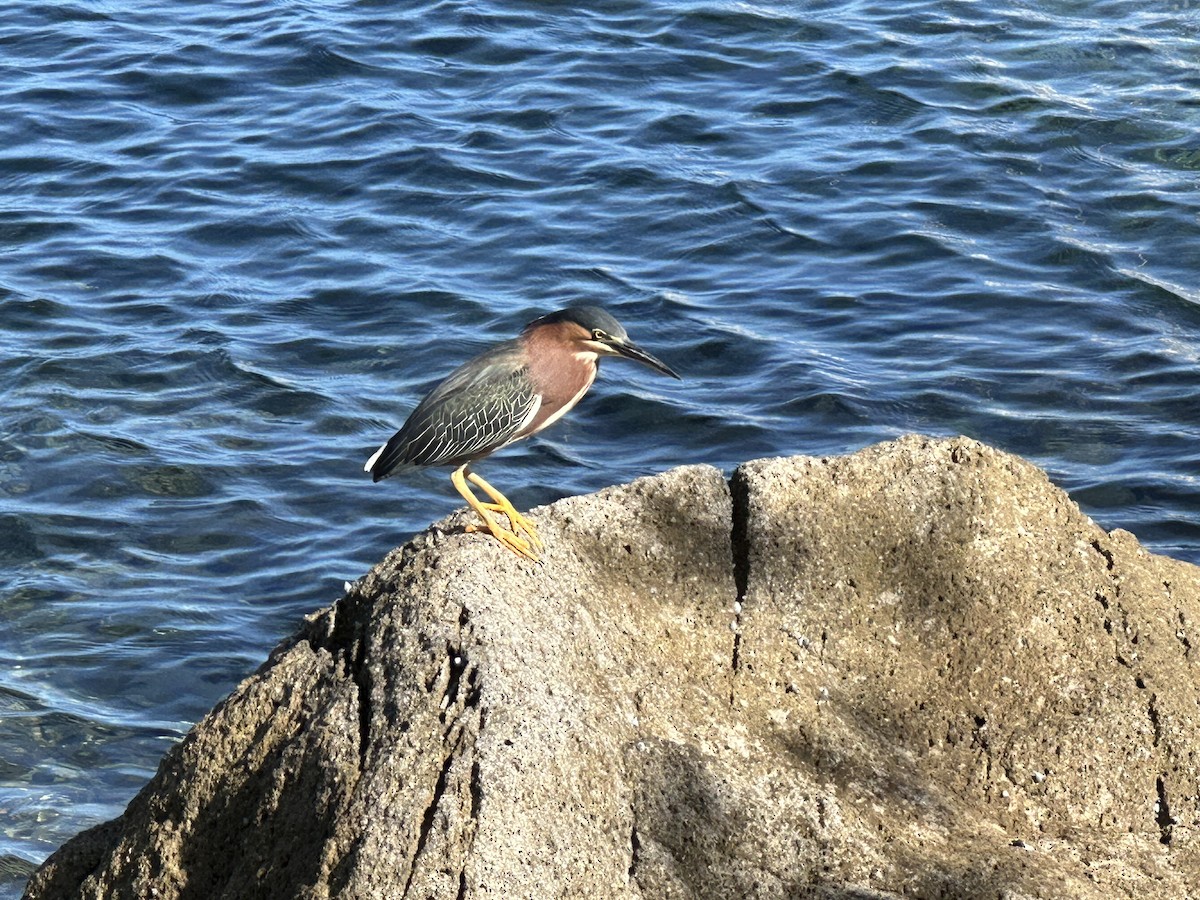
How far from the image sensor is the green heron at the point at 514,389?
211 inches

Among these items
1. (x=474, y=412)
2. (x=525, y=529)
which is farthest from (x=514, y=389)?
(x=525, y=529)

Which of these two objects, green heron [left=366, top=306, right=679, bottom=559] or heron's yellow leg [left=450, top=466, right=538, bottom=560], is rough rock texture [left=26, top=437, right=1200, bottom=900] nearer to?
heron's yellow leg [left=450, top=466, right=538, bottom=560]

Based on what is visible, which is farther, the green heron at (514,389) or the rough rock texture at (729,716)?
the green heron at (514,389)

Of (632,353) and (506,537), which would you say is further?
(632,353)

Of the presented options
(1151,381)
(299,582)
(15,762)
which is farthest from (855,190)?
(15,762)

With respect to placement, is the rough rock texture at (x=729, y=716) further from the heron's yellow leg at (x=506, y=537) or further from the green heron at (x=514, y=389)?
the green heron at (x=514, y=389)

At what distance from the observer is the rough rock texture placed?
3924 mm

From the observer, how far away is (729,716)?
4.43 meters

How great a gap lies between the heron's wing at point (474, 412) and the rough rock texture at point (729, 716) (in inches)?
→ 26.7

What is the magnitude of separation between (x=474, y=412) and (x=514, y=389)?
16 centimetres

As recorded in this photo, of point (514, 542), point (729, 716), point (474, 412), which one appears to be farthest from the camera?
point (474, 412)

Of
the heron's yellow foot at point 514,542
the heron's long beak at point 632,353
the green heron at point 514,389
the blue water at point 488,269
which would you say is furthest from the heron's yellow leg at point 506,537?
the blue water at point 488,269

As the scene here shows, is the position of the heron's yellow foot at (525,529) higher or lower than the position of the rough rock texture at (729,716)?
higher

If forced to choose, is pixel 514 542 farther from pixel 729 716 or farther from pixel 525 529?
pixel 729 716
